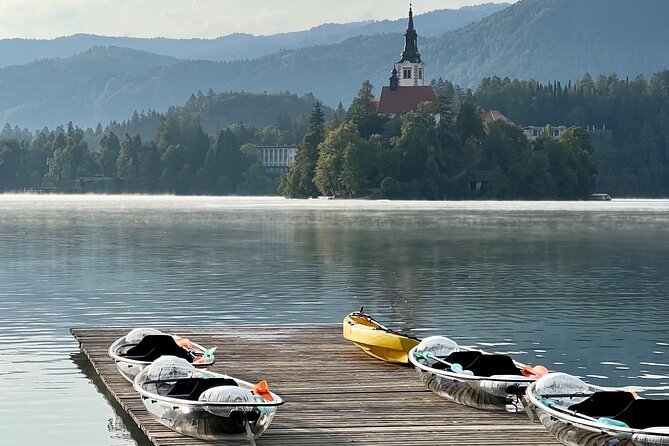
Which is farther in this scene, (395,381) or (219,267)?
(219,267)

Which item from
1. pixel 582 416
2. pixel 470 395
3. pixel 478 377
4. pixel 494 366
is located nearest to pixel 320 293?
pixel 494 366

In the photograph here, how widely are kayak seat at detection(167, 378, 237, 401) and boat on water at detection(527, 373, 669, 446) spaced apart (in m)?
5.45

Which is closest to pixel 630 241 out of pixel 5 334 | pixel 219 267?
pixel 219 267

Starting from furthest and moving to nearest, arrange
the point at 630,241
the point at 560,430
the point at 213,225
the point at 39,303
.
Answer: the point at 213,225, the point at 630,241, the point at 39,303, the point at 560,430

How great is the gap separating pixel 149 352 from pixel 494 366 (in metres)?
7.67

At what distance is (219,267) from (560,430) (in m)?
47.4

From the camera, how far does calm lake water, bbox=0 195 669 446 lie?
31453mm

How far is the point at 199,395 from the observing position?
22.7m

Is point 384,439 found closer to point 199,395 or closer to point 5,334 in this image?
point 199,395

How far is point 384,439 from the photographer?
21875 mm

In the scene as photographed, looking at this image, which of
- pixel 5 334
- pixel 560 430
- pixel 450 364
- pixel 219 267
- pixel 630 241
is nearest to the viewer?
pixel 560 430

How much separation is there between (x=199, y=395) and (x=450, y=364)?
18.6ft

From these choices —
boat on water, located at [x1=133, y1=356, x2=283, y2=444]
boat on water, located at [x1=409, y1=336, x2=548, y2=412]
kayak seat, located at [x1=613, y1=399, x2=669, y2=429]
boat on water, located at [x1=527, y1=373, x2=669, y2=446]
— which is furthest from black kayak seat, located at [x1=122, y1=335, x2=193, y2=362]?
kayak seat, located at [x1=613, y1=399, x2=669, y2=429]

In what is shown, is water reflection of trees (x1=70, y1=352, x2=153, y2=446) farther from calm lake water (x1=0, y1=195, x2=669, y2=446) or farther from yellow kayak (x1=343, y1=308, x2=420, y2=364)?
yellow kayak (x1=343, y1=308, x2=420, y2=364)
